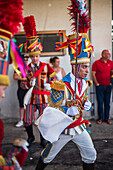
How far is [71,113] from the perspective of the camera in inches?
92.8

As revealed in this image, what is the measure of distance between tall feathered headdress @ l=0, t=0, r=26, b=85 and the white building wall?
4.43 m

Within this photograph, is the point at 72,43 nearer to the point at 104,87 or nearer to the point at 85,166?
the point at 85,166

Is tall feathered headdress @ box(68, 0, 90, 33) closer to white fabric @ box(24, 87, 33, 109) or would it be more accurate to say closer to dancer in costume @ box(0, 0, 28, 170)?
dancer in costume @ box(0, 0, 28, 170)

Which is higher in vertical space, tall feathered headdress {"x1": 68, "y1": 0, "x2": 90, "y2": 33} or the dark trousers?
tall feathered headdress {"x1": 68, "y1": 0, "x2": 90, "y2": 33}

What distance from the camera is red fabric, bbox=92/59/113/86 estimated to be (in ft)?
19.5

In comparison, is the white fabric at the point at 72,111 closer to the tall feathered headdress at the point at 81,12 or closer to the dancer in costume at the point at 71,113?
the dancer in costume at the point at 71,113

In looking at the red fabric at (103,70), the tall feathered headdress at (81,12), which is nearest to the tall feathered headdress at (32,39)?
the tall feathered headdress at (81,12)

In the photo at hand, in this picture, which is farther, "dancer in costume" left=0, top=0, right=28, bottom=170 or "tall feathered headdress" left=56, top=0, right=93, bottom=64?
"tall feathered headdress" left=56, top=0, right=93, bottom=64

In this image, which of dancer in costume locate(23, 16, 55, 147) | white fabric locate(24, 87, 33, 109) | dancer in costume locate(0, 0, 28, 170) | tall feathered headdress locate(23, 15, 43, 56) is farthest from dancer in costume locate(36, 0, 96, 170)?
white fabric locate(24, 87, 33, 109)

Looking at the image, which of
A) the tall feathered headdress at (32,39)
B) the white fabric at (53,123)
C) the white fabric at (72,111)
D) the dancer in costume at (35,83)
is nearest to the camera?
the white fabric at (53,123)

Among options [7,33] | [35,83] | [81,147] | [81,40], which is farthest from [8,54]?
[35,83]

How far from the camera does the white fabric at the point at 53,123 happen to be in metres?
2.22

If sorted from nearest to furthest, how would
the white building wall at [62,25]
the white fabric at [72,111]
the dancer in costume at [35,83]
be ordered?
the white fabric at [72,111] < the dancer in costume at [35,83] < the white building wall at [62,25]

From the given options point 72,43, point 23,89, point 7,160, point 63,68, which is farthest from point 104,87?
point 7,160
